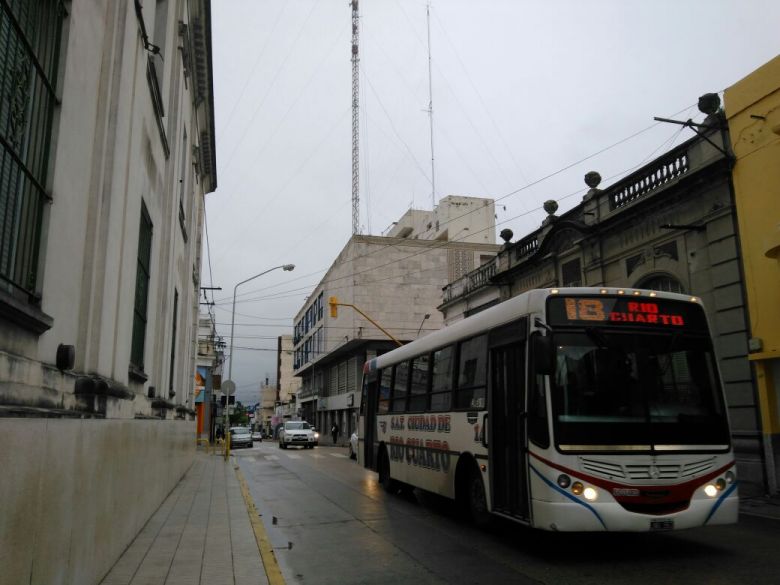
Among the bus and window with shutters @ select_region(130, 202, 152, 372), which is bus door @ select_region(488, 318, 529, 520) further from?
window with shutters @ select_region(130, 202, 152, 372)

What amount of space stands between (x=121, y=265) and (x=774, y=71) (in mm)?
13532

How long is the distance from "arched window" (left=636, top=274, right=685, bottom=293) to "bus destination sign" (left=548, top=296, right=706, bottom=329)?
889cm

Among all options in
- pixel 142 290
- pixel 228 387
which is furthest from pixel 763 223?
pixel 228 387

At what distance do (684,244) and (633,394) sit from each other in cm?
1012

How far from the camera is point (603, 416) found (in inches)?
281

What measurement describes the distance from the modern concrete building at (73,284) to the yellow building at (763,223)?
39.5 ft

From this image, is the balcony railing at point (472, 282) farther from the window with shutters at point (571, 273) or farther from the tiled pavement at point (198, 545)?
the tiled pavement at point (198, 545)

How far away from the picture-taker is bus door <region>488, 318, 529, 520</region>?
7.71 meters

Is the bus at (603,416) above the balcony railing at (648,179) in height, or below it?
below

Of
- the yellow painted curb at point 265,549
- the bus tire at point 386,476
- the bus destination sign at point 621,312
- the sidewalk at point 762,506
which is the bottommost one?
the sidewalk at point 762,506

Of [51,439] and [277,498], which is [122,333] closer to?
[51,439]

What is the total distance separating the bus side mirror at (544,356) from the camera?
23.2 ft

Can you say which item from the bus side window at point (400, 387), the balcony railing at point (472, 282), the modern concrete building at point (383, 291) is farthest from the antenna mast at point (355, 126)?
the bus side window at point (400, 387)

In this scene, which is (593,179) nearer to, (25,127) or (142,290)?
(142,290)
